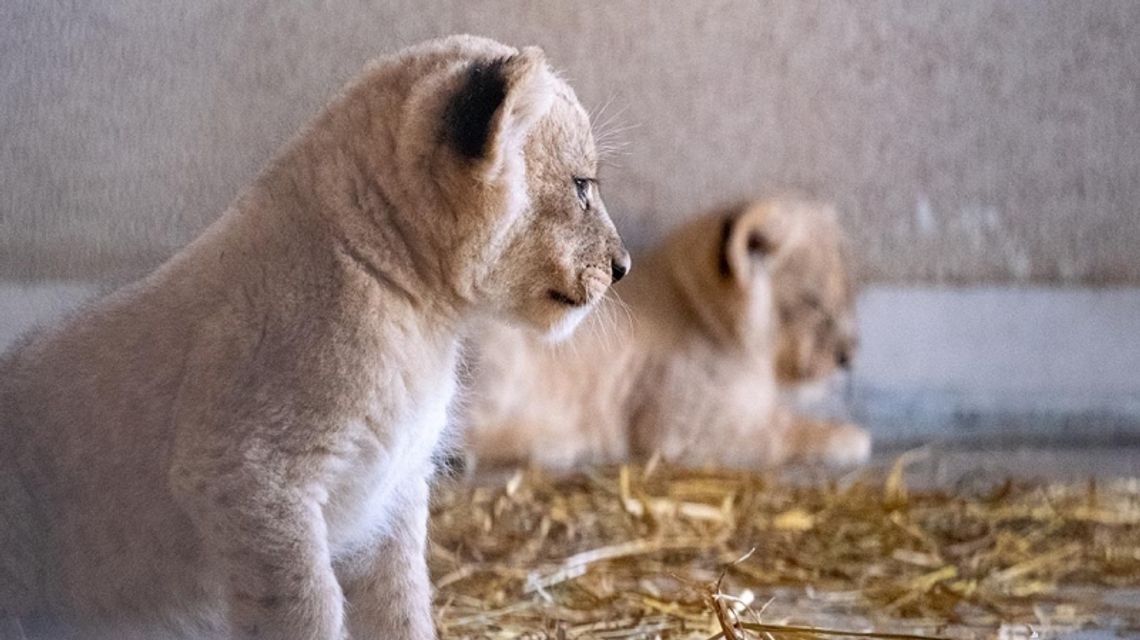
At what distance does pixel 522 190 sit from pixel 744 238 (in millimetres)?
2828

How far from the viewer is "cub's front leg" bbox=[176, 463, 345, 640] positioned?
2152 millimetres

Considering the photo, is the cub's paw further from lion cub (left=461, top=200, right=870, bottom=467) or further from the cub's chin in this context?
the cub's chin

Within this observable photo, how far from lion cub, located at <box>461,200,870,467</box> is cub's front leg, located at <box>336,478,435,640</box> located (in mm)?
2454

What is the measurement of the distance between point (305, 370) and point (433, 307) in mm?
271

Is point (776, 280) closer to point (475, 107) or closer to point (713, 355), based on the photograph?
point (713, 355)

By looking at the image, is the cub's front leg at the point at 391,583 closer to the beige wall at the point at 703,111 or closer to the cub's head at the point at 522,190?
the cub's head at the point at 522,190

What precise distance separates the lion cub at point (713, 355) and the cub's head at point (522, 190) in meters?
2.57

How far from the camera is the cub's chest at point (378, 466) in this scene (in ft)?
7.54

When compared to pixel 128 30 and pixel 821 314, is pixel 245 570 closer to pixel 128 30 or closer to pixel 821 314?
pixel 128 30

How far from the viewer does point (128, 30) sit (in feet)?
7.84

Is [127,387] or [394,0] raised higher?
[394,0]

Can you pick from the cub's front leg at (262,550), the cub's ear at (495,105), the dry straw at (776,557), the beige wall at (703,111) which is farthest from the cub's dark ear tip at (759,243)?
the cub's front leg at (262,550)

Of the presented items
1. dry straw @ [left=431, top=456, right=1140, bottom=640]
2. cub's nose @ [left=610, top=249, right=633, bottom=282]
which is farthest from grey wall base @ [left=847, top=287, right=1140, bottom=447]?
cub's nose @ [left=610, top=249, right=633, bottom=282]

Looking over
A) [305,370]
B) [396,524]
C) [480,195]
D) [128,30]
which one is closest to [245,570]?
[305,370]
